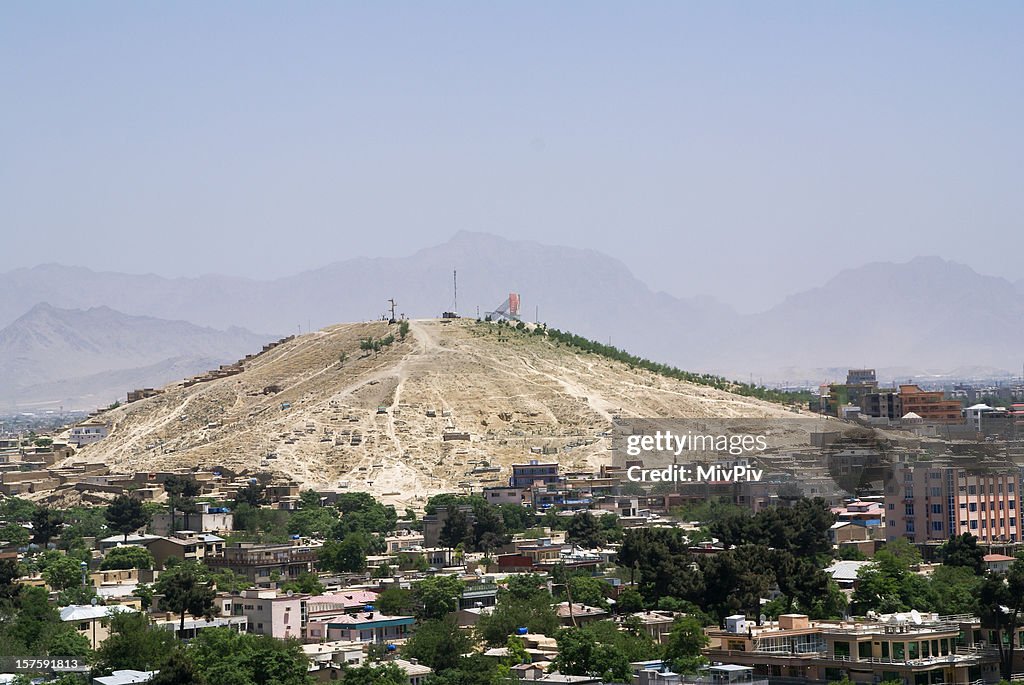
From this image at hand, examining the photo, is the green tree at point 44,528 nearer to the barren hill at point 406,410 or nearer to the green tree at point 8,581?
the green tree at point 8,581

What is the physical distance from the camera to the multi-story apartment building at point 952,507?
94188mm

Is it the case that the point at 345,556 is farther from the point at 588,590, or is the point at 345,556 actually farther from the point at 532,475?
the point at 532,475

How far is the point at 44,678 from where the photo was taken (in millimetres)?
53781

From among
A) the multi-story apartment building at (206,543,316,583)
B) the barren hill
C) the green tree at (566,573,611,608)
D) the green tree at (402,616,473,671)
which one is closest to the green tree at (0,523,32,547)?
the multi-story apartment building at (206,543,316,583)

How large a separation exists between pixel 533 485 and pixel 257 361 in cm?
6803

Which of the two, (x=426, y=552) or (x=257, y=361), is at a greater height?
(x=257, y=361)

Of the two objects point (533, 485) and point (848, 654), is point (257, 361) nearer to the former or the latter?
point (533, 485)

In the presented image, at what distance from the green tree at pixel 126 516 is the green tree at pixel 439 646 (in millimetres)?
50184

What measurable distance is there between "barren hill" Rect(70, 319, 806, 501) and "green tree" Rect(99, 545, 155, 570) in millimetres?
37352

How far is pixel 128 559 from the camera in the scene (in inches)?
3602

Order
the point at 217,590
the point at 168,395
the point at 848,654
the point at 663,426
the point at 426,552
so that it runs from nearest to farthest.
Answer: the point at 848,654 < the point at 217,590 < the point at 426,552 < the point at 663,426 < the point at 168,395

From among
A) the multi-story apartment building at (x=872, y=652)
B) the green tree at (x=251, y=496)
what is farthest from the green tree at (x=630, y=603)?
A: the green tree at (x=251, y=496)

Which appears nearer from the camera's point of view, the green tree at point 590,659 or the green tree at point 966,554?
the green tree at point 590,659

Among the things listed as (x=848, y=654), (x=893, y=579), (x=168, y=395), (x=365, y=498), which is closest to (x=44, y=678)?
(x=848, y=654)
